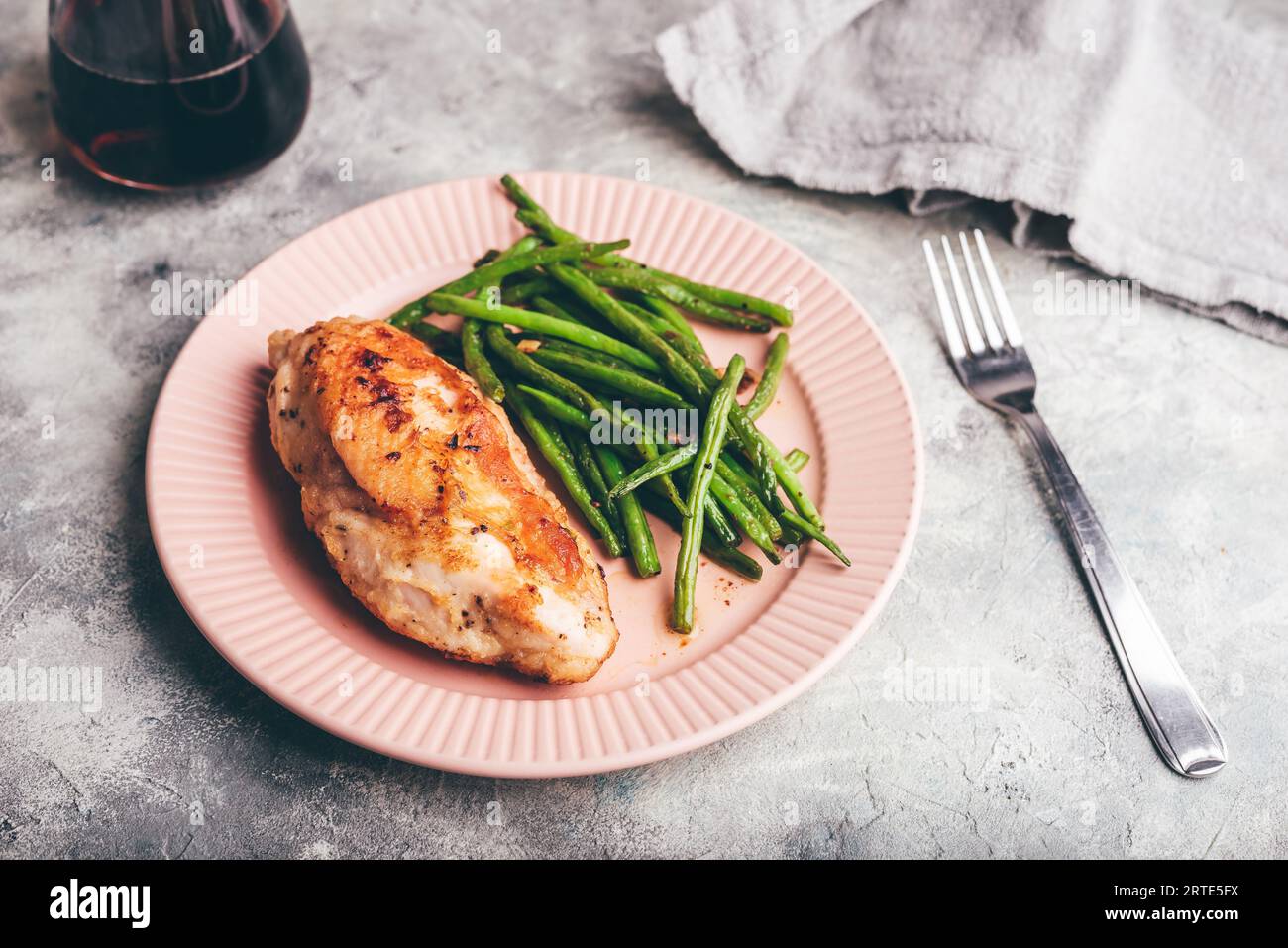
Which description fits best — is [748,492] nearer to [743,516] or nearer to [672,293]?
[743,516]

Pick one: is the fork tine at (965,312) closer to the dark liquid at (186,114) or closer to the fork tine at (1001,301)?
the fork tine at (1001,301)

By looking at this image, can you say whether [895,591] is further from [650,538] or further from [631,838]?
[631,838]

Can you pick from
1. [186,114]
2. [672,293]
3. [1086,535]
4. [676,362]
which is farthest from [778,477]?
[186,114]

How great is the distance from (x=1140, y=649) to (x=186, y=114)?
332cm

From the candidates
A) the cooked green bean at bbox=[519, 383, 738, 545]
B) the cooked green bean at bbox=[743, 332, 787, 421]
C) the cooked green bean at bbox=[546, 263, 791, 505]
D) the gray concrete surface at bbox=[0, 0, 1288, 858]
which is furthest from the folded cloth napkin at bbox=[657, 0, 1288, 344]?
Result: the cooked green bean at bbox=[519, 383, 738, 545]

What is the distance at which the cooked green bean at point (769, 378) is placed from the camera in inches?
133

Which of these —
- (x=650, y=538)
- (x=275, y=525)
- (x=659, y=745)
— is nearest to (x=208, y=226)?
(x=275, y=525)

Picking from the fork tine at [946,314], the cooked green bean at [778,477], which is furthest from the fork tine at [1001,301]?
the cooked green bean at [778,477]

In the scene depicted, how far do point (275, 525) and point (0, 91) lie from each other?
2.51m

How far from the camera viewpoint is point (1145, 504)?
3492mm

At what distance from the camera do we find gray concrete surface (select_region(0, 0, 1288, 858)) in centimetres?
278

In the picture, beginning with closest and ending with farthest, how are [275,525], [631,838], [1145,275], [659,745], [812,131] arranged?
[659,745] < [631,838] < [275,525] < [1145,275] < [812,131]

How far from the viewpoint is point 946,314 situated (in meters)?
3.80

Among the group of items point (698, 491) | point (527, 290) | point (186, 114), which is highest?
point (186, 114)
